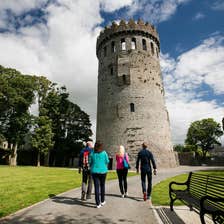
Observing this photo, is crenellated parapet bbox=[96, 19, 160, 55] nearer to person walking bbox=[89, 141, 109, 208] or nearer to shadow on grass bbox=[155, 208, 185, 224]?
person walking bbox=[89, 141, 109, 208]

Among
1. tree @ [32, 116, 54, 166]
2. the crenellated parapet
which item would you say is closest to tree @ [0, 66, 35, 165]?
A: tree @ [32, 116, 54, 166]

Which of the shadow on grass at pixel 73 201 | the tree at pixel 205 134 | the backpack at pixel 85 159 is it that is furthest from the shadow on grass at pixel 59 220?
the tree at pixel 205 134

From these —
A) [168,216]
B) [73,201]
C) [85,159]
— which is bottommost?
[168,216]

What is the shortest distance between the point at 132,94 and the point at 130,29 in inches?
389

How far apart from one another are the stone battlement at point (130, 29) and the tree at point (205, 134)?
36.5 metres

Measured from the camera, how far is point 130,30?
1189 inches

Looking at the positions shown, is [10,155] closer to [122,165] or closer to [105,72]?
[105,72]

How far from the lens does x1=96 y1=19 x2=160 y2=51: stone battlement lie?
3025 cm

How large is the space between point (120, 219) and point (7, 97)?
3097cm

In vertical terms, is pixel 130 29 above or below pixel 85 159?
above

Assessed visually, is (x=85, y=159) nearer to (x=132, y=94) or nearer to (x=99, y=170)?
(x=99, y=170)

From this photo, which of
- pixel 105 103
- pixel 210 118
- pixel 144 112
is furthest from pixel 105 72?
pixel 210 118

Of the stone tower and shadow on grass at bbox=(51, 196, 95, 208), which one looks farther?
the stone tower

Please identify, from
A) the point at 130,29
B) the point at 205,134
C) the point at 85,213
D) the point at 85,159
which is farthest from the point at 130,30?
the point at 205,134
